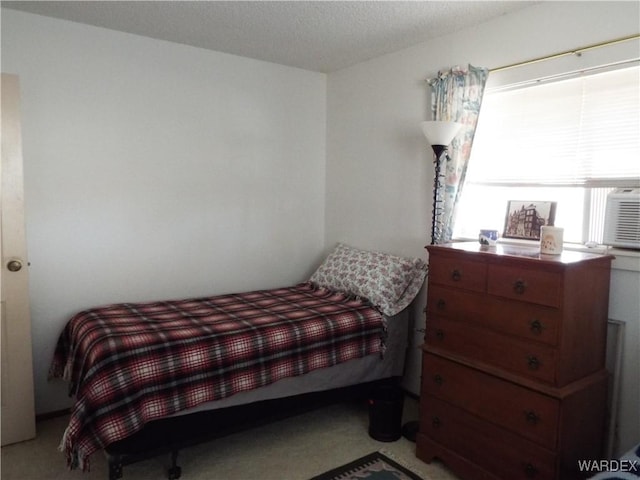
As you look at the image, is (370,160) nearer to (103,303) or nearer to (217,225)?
(217,225)

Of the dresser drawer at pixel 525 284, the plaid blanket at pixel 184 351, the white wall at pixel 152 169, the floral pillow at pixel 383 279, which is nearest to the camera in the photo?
the dresser drawer at pixel 525 284

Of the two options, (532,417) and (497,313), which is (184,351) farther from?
(532,417)

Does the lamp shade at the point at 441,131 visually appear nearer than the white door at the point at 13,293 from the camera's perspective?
No

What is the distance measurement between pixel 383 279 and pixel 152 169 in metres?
1.71

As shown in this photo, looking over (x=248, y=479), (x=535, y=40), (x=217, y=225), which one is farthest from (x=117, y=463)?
(x=535, y=40)

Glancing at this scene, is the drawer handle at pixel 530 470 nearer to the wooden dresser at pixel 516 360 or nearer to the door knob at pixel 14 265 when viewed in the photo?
the wooden dresser at pixel 516 360

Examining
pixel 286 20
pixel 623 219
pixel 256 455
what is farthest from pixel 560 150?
pixel 256 455

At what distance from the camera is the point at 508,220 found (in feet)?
8.29

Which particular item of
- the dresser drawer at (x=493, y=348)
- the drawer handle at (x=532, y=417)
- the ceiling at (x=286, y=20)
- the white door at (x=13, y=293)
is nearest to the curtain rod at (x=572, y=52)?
the ceiling at (x=286, y=20)

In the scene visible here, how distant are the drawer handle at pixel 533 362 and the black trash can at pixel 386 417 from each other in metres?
0.92

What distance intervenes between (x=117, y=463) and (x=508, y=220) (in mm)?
2294

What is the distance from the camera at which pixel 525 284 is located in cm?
194

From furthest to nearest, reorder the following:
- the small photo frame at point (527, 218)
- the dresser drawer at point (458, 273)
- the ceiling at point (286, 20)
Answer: the ceiling at point (286, 20), the small photo frame at point (527, 218), the dresser drawer at point (458, 273)

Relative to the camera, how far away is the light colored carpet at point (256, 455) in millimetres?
2289
